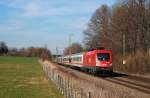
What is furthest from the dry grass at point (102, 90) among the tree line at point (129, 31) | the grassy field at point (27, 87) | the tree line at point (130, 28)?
the tree line at point (130, 28)

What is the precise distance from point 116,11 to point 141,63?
27051 mm

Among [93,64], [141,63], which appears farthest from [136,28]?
[93,64]

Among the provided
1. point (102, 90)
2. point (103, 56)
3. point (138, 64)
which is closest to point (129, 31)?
point (138, 64)

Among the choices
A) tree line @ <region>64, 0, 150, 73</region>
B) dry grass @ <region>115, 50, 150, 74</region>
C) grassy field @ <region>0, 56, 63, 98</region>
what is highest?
tree line @ <region>64, 0, 150, 73</region>

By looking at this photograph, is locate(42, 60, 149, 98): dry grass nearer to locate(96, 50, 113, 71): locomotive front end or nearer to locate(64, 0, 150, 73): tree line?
locate(96, 50, 113, 71): locomotive front end

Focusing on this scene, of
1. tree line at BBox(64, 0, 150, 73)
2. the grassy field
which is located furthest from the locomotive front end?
tree line at BBox(64, 0, 150, 73)

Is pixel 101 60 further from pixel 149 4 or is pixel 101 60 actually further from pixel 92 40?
pixel 92 40

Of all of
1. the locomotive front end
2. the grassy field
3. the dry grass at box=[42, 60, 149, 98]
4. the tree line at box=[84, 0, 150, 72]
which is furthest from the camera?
the tree line at box=[84, 0, 150, 72]

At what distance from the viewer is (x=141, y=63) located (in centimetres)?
5341

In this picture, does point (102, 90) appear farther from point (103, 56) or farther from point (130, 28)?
point (130, 28)

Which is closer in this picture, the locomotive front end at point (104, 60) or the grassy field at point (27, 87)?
the grassy field at point (27, 87)

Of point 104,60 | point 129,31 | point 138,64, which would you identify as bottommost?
point 138,64

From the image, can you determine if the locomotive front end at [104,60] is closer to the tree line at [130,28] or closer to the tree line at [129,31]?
the tree line at [129,31]

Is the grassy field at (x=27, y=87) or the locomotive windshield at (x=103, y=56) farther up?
the locomotive windshield at (x=103, y=56)
